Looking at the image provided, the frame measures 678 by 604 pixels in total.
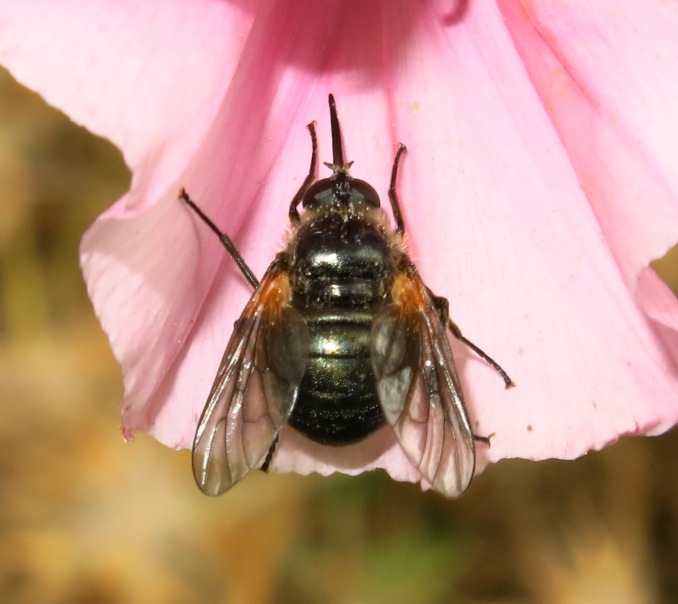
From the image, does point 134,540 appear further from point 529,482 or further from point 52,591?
point 529,482

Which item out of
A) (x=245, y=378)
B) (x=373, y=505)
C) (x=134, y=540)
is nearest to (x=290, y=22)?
(x=245, y=378)

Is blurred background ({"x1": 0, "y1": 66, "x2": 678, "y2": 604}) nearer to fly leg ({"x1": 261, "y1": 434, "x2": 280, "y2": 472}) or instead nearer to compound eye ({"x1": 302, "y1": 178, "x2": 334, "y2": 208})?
fly leg ({"x1": 261, "y1": 434, "x2": 280, "y2": 472})

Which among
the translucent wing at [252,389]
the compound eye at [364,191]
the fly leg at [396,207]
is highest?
the compound eye at [364,191]

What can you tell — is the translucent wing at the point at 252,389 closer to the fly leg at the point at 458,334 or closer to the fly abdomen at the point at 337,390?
the fly abdomen at the point at 337,390

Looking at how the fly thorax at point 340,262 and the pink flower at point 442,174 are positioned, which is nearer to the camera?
the pink flower at point 442,174

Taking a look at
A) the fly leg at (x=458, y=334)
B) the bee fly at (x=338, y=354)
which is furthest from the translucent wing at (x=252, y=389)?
the fly leg at (x=458, y=334)

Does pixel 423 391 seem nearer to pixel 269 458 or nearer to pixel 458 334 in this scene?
pixel 458 334

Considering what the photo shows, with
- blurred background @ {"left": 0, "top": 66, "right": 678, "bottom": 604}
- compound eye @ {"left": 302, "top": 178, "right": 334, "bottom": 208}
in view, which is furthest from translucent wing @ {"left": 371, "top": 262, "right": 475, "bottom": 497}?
blurred background @ {"left": 0, "top": 66, "right": 678, "bottom": 604}
